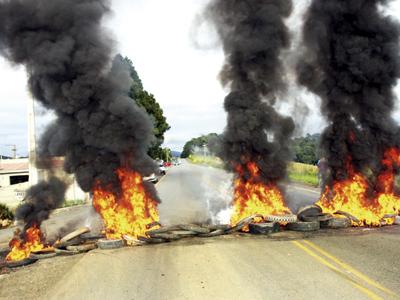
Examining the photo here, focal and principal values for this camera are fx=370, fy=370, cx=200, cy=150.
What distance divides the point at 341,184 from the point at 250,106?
3.57m

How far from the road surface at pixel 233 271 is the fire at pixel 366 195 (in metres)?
1.32

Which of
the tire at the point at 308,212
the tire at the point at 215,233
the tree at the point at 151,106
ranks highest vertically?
the tree at the point at 151,106

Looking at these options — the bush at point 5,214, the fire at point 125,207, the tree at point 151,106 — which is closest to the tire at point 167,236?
the fire at point 125,207

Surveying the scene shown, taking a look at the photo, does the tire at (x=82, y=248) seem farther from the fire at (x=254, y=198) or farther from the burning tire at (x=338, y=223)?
the burning tire at (x=338, y=223)

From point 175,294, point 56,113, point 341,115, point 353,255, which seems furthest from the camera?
point 341,115

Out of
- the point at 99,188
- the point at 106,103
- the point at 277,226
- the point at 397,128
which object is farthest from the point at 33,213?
the point at 397,128

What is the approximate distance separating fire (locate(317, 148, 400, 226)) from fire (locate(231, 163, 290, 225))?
5.01 ft

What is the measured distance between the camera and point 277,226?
955 centimetres

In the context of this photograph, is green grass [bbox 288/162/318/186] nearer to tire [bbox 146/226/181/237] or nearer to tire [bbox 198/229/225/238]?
tire [bbox 198/229/225/238]

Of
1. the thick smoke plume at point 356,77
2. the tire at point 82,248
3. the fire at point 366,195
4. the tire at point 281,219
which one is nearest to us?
the tire at point 82,248

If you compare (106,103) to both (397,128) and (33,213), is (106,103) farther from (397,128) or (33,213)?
(397,128)

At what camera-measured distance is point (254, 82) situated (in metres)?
11.1

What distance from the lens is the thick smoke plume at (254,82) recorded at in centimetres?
1060

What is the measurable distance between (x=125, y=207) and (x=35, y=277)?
113 inches
